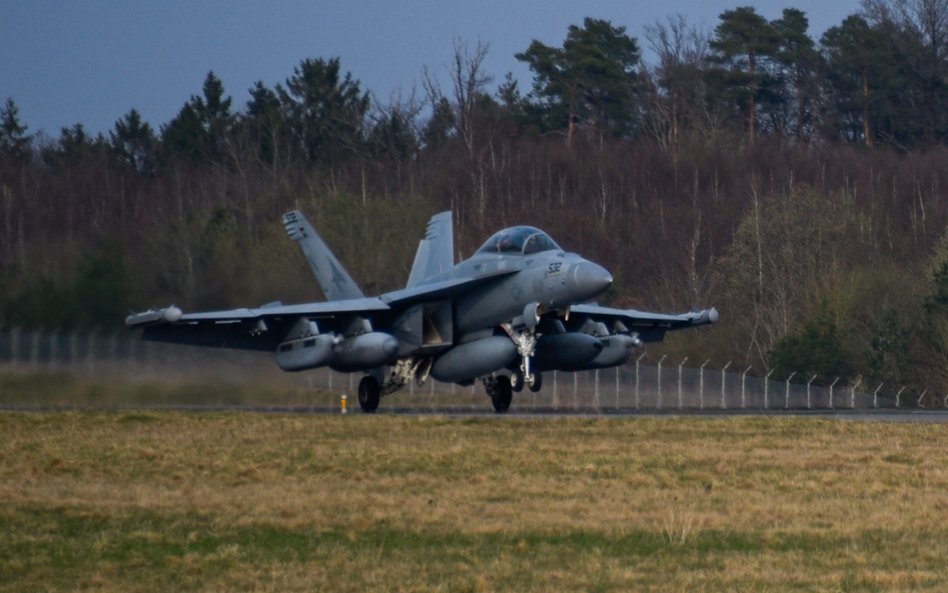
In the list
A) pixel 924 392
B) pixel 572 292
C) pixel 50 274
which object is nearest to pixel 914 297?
pixel 924 392

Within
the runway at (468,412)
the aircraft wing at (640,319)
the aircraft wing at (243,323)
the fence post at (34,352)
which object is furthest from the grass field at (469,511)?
the aircraft wing at (640,319)

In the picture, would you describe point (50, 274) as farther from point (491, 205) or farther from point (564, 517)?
point (491, 205)

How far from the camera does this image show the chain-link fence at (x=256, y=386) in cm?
2752

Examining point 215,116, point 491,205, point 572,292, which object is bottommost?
point 572,292

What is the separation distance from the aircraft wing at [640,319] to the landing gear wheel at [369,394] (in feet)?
13.6

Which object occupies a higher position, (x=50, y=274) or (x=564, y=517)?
(x=50, y=274)

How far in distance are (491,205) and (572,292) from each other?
43436 mm

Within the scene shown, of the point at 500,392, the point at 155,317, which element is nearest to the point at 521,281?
the point at 500,392

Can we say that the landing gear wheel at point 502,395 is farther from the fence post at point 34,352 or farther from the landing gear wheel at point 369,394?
the fence post at point 34,352

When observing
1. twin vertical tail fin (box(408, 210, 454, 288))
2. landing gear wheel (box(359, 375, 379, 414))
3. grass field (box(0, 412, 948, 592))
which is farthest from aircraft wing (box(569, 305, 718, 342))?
grass field (box(0, 412, 948, 592))

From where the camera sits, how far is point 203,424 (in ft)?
75.8

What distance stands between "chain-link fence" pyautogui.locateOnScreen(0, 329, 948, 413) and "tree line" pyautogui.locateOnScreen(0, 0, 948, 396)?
0.81 metres

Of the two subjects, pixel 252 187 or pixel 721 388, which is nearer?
pixel 721 388

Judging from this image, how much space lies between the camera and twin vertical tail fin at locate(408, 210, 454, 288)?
30.7m
